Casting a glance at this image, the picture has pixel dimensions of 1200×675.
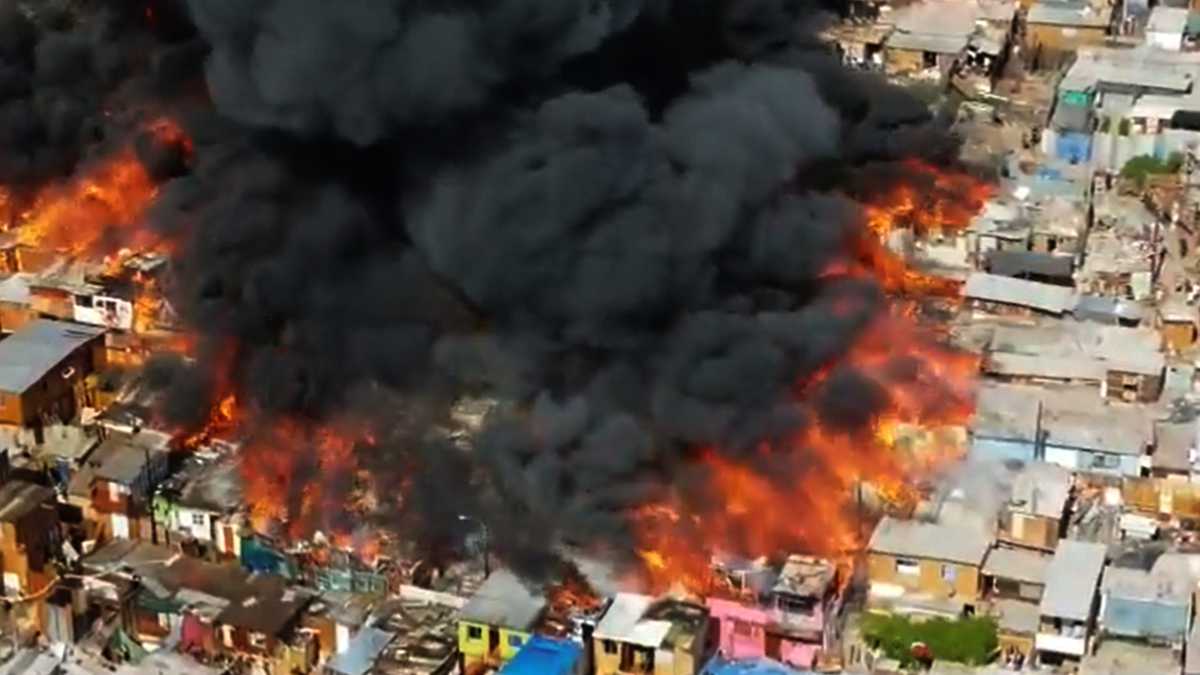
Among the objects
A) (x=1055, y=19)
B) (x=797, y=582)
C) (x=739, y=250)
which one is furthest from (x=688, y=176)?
(x=1055, y=19)

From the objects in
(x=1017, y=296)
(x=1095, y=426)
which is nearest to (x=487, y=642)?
(x=1095, y=426)

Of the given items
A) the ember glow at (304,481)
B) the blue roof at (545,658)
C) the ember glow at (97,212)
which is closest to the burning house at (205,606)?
the ember glow at (304,481)

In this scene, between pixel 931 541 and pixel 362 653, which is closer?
pixel 362 653

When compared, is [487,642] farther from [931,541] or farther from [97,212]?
[97,212]

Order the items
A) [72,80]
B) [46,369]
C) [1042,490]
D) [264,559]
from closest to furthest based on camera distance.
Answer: [1042,490] < [264,559] < [46,369] < [72,80]

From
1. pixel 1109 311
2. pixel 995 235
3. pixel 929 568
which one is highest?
pixel 995 235

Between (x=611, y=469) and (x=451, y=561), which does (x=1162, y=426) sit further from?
(x=451, y=561)
